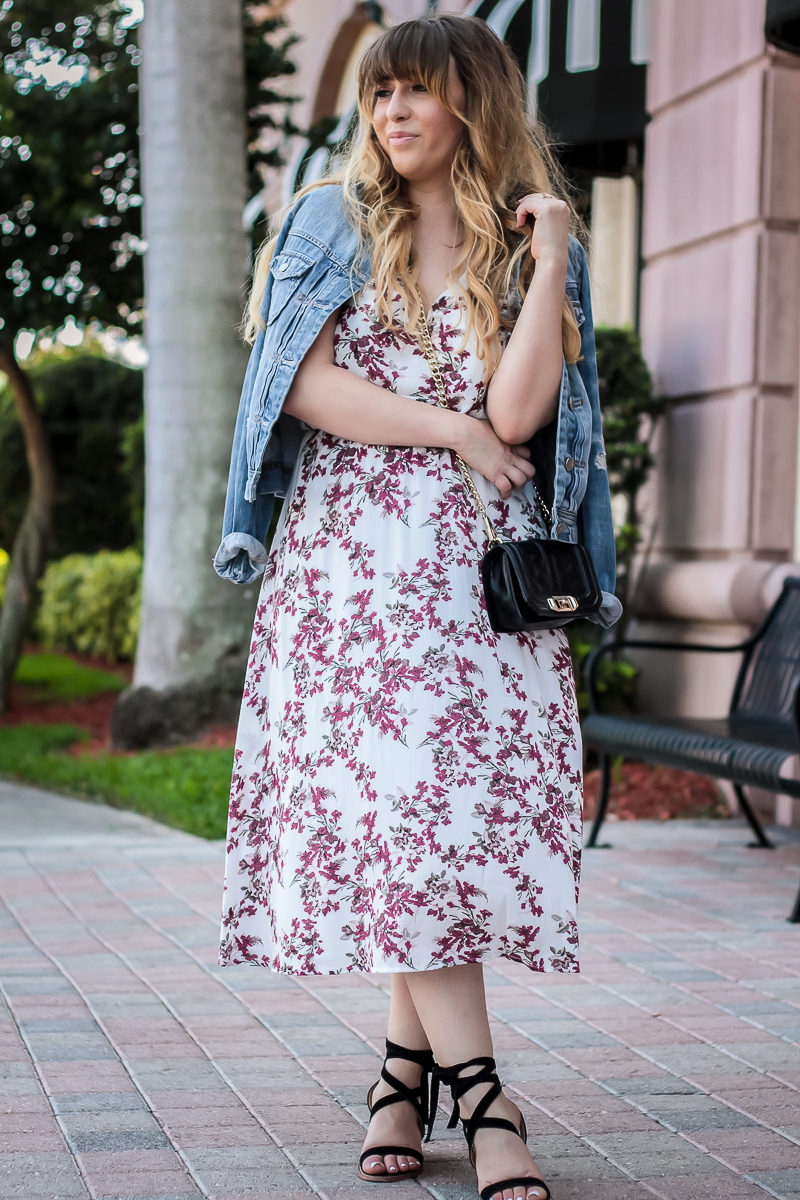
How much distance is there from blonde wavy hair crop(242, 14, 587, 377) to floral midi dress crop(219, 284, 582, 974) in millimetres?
59

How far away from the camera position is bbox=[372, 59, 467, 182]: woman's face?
264 centimetres

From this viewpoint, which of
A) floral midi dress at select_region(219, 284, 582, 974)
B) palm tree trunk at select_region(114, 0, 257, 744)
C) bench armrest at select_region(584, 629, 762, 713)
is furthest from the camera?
palm tree trunk at select_region(114, 0, 257, 744)

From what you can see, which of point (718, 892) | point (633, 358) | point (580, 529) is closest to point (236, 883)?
point (580, 529)

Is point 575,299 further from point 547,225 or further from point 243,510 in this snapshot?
point 243,510

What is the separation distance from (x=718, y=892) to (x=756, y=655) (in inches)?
61.5

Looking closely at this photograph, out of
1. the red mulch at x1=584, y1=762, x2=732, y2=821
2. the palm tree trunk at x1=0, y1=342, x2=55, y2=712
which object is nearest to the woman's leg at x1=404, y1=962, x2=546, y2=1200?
the red mulch at x1=584, y1=762, x2=732, y2=821

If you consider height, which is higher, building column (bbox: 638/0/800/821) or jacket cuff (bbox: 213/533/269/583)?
building column (bbox: 638/0/800/821)

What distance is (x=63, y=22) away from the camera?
10.6 metres

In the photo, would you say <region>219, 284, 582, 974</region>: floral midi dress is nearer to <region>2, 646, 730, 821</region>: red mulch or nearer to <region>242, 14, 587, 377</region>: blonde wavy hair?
<region>242, 14, 587, 377</region>: blonde wavy hair

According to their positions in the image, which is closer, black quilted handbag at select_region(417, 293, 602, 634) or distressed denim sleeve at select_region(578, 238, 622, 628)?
black quilted handbag at select_region(417, 293, 602, 634)

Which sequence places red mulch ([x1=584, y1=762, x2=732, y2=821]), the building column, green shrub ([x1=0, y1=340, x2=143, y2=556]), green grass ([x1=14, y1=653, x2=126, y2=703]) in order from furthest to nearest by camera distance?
green shrub ([x1=0, y1=340, x2=143, y2=556])
green grass ([x1=14, y1=653, x2=126, y2=703])
red mulch ([x1=584, y1=762, x2=732, y2=821])
the building column

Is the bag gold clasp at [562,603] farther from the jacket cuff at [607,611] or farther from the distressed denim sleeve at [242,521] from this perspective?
the distressed denim sleeve at [242,521]

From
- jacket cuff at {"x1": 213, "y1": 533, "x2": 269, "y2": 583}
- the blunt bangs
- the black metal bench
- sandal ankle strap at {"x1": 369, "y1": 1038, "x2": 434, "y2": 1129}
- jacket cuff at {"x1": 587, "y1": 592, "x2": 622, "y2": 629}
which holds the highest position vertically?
the blunt bangs

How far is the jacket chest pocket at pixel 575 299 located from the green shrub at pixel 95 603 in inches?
505
